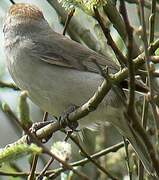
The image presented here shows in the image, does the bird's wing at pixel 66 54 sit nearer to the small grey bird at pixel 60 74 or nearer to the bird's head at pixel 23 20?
the small grey bird at pixel 60 74

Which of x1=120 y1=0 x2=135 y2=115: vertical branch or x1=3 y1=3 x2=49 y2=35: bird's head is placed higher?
x1=120 y1=0 x2=135 y2=115: vertical branch

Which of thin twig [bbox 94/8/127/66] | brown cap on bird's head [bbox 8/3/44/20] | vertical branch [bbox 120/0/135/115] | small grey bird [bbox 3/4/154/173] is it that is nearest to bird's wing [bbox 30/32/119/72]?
small grey bird [bbox 3/4/154/173]

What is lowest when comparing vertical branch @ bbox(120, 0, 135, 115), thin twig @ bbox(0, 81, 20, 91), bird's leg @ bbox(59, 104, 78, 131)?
bird's leg @ bbox(59, 104, 78, 131)

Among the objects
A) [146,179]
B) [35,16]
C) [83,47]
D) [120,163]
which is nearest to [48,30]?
[35,16]

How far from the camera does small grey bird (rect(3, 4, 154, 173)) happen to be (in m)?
4.10

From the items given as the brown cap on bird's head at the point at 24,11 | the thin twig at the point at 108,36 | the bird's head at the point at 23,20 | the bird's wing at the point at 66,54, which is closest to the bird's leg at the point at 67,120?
the bird's wing at the point at 66,54

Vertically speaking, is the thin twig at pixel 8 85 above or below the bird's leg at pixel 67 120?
above

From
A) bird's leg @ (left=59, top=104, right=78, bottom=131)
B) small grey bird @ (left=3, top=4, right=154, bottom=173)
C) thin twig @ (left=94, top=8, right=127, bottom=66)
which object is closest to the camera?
thin twig @ (left=94, top=8, right=127, bottom=66)

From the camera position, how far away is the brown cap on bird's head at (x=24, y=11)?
4.70 m

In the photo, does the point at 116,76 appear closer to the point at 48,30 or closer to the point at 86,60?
the point at 86,60

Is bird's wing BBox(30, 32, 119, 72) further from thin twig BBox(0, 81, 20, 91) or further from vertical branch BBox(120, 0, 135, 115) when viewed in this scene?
vertical branch BBox(120, 0, 135, 115)

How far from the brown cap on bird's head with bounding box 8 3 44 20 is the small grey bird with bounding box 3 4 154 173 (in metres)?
0.22

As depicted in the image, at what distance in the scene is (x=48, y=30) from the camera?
4750 mm

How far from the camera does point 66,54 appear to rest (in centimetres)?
441
